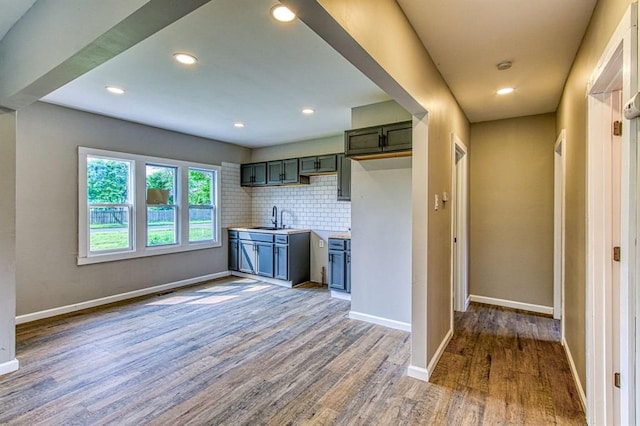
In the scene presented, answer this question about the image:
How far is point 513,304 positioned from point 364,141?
2.99 metres

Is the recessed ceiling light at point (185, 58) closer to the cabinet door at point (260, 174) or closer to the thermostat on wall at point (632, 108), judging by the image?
the thermostat on wall at point (632, 108)

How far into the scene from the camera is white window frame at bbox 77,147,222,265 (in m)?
3.96

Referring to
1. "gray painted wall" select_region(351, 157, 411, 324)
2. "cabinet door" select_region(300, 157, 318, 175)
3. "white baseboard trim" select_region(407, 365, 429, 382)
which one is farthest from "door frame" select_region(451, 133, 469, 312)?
"cabinet door" select_region(300, 157, 318, 175)

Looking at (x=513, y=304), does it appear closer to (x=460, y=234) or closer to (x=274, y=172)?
(x=460, y=234)

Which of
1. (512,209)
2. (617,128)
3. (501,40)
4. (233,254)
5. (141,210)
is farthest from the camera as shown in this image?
(233,254)

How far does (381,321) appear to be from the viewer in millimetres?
3562

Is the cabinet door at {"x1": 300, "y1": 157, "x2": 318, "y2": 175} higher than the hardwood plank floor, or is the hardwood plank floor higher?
the cabinet door at {"x1": 300, "y1": 157, "x2": 318, "y2": 175}

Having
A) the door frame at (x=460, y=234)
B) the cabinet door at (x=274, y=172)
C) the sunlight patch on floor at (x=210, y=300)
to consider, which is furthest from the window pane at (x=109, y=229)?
the door frame at (x=460, y=234)

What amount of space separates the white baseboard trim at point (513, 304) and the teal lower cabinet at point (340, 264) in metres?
1.79

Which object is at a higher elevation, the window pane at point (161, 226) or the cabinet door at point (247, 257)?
the window pane at point (161, 226)

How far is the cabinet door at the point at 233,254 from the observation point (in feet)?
19.1

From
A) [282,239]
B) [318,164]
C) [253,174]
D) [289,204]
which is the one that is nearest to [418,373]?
[282,239]

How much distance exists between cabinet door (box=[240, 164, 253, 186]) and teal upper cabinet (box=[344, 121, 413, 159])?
2.97 m

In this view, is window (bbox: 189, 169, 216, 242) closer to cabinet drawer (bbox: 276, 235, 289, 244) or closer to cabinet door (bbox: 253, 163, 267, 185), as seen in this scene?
cabinet door (bbox: 253, 163, 267, 185)
